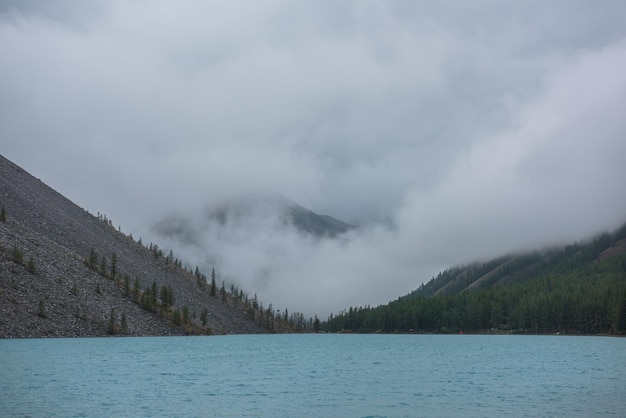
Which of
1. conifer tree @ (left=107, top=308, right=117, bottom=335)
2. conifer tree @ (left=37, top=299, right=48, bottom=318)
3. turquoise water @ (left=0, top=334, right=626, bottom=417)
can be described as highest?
conifer tree @ (left=37, top=299, right=48, bottom=318)

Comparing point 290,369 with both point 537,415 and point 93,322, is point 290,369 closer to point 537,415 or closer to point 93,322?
point 537,415

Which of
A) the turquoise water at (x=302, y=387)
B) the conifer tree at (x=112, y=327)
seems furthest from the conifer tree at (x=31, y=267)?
the turquoise water at (x=302, y=387)

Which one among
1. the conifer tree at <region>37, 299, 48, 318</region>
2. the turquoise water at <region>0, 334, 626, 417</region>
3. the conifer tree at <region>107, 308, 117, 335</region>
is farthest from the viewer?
the conifer tree at <region>107, 308, 117, 335</region>

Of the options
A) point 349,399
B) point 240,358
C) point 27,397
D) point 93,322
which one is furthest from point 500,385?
point 93,322

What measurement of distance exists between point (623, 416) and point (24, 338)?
148m

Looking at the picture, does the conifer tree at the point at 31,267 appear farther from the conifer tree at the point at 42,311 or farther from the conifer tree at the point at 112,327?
the conifer tree at the point at 112,327

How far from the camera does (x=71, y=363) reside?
10244cm

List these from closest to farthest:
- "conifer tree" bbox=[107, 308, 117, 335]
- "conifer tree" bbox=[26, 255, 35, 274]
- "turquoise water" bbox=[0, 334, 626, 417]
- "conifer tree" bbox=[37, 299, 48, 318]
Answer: "turquoise water" bbox=[0, 334, 626, 417], "conifer tree" bbox=[37, 299, 48, 318], "conifer tree" bbox=[26, 255, 35, 274], "conifer tree" bbox=[107, 308, 117, 335]

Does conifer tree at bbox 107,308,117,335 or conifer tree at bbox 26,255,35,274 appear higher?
conifer tree at bbox 26,255,35,274

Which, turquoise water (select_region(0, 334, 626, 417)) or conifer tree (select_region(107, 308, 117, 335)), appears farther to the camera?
conifer tree (select_region(107, 308, 117, 335))

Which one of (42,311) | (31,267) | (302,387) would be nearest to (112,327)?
(42,311)

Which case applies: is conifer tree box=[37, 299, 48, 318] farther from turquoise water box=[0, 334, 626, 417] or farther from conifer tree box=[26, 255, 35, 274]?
turquoise water box=[0, 334, 626, 417]

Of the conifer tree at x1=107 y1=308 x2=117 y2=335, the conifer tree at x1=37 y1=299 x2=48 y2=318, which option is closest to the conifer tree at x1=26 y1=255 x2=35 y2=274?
the conifer tree at x1=37 y1=299 x2=48 y2=318

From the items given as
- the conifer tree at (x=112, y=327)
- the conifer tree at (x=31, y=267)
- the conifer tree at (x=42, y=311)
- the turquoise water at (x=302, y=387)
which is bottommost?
the turquoise water at (x=302, y=387)
